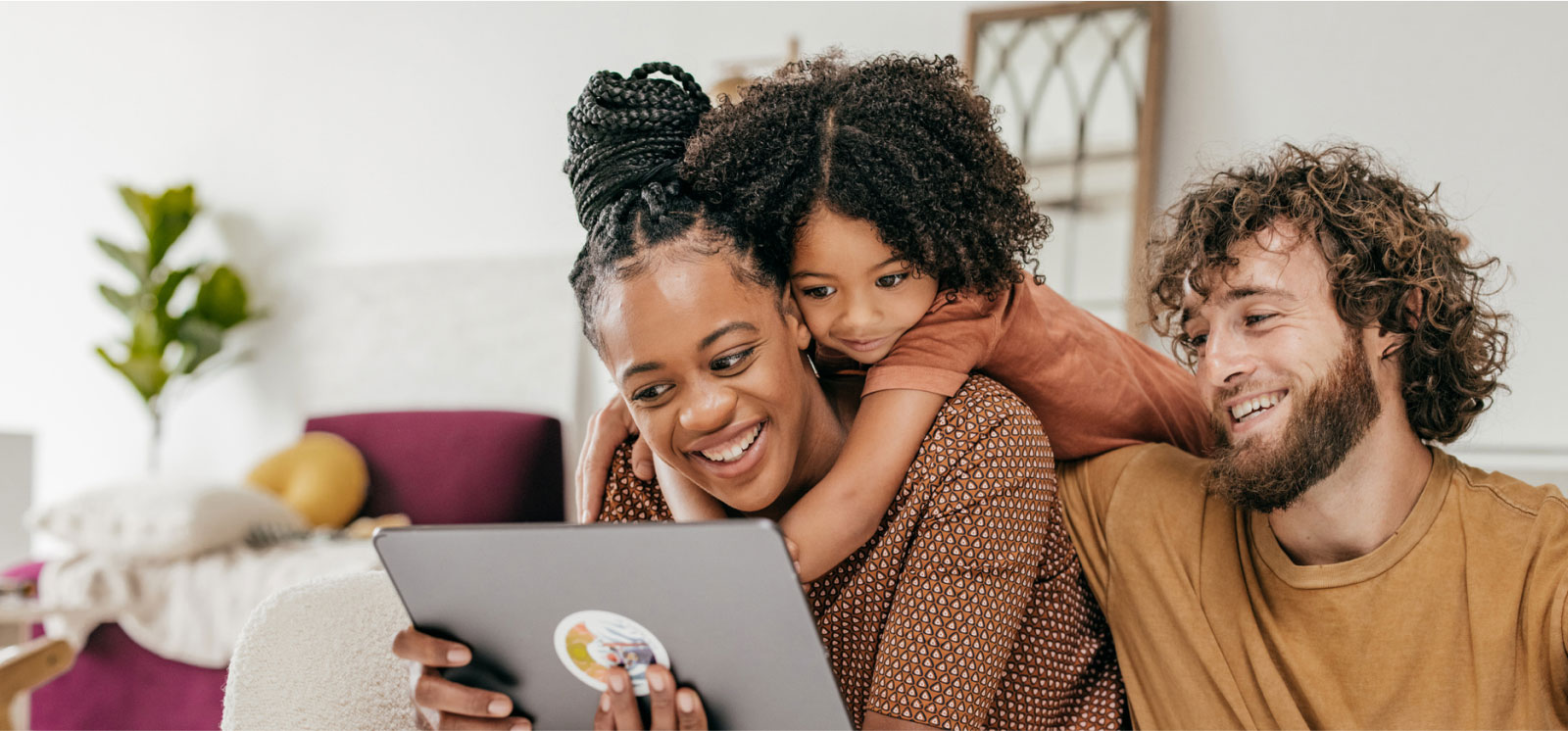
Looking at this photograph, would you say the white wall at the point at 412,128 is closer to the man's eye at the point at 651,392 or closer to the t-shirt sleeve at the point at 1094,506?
the t-shirt sleeve at the point at 1094,506

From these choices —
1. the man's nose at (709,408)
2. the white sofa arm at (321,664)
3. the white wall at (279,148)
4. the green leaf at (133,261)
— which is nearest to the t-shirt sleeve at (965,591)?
the man's nose at (709,408)

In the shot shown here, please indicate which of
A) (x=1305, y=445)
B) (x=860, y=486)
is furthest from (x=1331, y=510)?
(x=860, y=486)

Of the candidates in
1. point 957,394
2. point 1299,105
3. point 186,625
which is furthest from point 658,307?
point 1299,105

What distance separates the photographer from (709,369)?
1387mm

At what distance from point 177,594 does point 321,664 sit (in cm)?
213

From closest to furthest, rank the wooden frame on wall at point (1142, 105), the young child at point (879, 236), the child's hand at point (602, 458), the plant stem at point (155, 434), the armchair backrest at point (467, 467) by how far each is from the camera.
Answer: the young child at point (879, 236) < the child's hand at point (602, 458) < the wooden frame on wall at point (1142, 105) < the armchair backrest at point (467, 467) < the plant stem at point (155, 434)

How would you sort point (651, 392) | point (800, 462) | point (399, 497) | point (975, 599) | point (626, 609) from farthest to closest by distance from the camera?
point (399, 497) → point (800, 462) → point (651, 392) → point (975, 599) → point (626, 609)

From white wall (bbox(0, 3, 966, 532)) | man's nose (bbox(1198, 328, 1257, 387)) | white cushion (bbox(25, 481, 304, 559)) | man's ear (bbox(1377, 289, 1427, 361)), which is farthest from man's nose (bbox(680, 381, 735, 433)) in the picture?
white wall (bbox(0, 3, 966, 532))

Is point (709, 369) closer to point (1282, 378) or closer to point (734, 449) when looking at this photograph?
point (734, 449)

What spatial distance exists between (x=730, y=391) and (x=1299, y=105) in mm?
2913

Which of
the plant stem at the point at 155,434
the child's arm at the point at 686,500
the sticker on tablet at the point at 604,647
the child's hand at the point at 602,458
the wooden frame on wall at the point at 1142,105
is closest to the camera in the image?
the sticker on tablet at the point at 604,647

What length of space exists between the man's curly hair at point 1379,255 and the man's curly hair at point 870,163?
307 millimetres

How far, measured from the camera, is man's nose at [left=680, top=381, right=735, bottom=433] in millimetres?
1368

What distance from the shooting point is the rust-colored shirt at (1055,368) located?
4.78 feet
